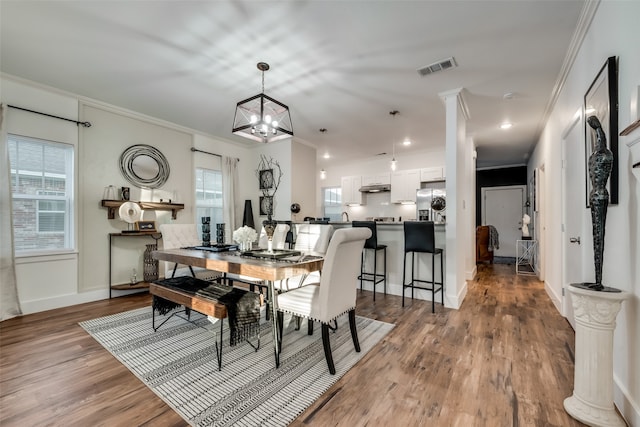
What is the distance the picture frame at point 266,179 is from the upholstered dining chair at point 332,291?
380cm

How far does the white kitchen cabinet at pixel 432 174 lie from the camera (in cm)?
605

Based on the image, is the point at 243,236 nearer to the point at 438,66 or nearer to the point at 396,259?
the point at 396,259

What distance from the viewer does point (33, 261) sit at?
326 cm

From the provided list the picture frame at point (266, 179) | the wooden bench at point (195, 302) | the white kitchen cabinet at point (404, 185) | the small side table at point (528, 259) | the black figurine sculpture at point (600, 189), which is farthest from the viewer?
the white kitchen cabinet at point (404, 185)

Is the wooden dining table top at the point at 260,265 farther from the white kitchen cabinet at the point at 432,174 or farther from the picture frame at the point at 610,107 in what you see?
the white kitchen cabinet at the point at 432,174

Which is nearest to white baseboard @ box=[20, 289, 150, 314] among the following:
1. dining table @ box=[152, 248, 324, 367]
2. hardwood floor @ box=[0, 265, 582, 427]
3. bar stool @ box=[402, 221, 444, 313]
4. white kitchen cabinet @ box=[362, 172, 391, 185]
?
hardwood floor @ box=[0, 265, 582, 427]

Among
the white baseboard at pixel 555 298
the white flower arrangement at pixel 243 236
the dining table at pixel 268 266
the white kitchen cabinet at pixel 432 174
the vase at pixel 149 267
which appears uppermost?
the white kitchen cabinet at pixel 432 174

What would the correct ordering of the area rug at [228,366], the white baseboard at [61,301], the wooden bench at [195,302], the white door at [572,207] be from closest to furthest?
the area rug at [228,366] < the wooden bench at [195,302] < the white door at [572,207] < the white baseboard at [61,301]

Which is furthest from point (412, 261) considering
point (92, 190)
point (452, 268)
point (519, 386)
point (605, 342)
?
point (92, 190)

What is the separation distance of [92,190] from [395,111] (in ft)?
14.5

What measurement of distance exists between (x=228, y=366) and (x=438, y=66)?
3.38m

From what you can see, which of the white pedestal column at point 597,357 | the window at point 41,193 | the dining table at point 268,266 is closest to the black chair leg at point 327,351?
the dining table at point 268,266

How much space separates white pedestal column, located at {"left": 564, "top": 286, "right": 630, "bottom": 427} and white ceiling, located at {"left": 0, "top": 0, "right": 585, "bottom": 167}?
2.08 metres

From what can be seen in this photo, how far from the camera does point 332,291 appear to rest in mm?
1983
